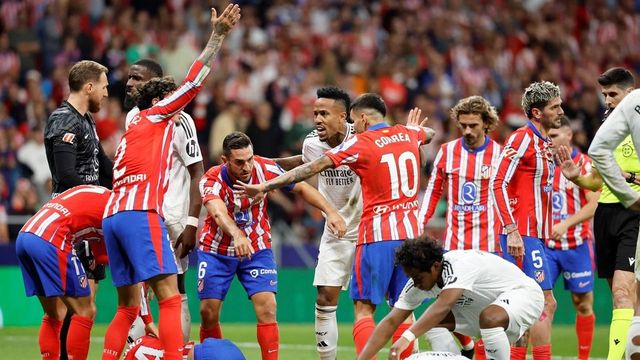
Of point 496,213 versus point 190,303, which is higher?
point 496,213

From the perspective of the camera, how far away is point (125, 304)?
8.98m

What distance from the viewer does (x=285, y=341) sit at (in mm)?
14078

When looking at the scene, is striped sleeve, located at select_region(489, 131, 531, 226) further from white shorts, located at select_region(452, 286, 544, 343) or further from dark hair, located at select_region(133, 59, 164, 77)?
dark hair, located at select_region(133, 59, 164, 77)

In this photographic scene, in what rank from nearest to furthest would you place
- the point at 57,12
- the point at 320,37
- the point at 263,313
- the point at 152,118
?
the point at 152,118
the point at 263,313
the point at 57,12
the point at 320,37

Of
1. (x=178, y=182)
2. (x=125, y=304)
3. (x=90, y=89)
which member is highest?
(x=90, y=89)

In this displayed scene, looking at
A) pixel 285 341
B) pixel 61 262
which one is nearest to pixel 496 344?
pixel 61 262

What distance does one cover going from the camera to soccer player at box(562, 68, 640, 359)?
1020cm

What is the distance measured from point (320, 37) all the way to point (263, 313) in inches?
492

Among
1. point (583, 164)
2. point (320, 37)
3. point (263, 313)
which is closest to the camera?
point (263, 313)

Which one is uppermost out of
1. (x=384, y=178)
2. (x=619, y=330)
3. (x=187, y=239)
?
(x=384, y=178)

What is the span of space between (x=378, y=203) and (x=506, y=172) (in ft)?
5.81

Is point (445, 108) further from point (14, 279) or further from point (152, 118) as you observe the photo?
point (152, 118)

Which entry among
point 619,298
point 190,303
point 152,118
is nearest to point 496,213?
point 619,298

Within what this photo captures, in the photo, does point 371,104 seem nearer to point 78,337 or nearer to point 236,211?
point 236,211
